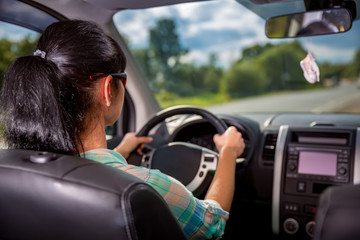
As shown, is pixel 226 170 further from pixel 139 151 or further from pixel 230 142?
pixel 139 151

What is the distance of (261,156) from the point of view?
270 centimetres

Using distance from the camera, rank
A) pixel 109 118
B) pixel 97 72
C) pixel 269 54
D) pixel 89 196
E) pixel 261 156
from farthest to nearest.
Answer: pixel 269 54
pixel 261 156
pixel 109 118
pixel 97 72
pixel 89 196

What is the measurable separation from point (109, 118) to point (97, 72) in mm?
212

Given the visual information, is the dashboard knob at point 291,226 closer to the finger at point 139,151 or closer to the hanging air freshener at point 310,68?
the hanging air freshener at point 310,68

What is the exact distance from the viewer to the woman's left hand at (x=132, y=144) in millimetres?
2459

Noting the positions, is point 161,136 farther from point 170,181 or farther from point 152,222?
point 152,222

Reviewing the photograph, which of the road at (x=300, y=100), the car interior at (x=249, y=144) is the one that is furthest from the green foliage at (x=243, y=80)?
the car interior at (x=249, y=144)

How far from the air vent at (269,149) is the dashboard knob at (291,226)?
40cm

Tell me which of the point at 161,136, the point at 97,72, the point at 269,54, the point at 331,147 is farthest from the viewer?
the point at 269,54

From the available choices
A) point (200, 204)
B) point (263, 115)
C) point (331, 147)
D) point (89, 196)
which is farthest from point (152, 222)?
point (263, 115)

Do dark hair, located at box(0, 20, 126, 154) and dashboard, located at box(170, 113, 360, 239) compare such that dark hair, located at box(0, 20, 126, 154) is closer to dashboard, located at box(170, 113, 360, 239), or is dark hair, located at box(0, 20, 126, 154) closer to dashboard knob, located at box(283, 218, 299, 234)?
dashboard, located at box(170, 113, 360, 239)

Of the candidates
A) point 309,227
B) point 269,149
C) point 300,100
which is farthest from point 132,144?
point 300,100

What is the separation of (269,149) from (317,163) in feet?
1.18

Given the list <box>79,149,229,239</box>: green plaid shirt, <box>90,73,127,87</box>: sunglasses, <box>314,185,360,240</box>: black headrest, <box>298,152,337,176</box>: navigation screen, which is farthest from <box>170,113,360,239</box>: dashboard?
<box>314,185,360,240</box>: black headrest
